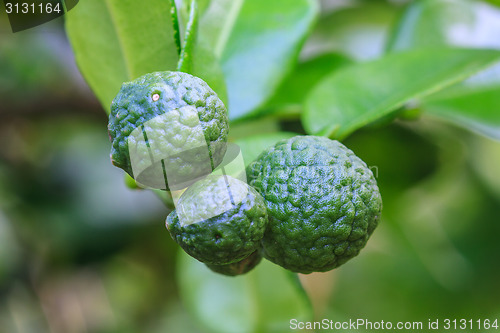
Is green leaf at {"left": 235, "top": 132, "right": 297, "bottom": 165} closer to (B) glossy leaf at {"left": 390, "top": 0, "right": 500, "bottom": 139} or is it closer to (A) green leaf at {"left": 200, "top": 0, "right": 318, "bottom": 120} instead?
(A) green leaf at {"left": 200, "top": 0, "right": 318, "bottom": 120}

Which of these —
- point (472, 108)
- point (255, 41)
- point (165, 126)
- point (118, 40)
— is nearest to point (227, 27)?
point (255, 41)

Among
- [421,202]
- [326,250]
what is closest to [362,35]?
[421,202]

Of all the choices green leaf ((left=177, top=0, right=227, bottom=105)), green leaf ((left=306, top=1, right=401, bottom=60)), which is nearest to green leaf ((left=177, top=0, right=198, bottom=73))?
green leaf ((left=177, top=0, right=227, bottom=105))

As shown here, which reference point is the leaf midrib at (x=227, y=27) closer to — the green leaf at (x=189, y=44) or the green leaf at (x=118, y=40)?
the green leaf at (x=118, y=40)

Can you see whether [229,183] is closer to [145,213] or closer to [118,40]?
[118,40]

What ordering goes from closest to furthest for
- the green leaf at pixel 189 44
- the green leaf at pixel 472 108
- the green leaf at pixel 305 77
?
the green leaf at pixel 189 44 < the green leaf at pixel 472 108 < the green leaf at pixel 305 77

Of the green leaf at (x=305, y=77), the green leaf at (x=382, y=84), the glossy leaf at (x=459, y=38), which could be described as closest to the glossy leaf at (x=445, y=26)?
the glossy leaf at (x=459, y=38)
